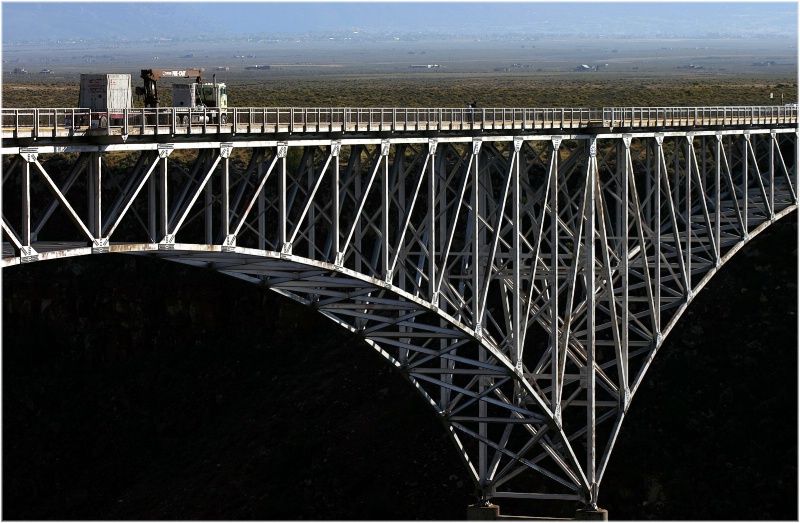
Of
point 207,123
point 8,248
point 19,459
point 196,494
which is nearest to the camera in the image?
point 8,248

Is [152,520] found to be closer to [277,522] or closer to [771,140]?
[277,522]

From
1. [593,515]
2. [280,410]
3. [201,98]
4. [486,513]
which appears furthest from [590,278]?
[280,410]

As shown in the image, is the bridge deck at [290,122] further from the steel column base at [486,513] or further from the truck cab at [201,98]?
the steel column base at [486,513]

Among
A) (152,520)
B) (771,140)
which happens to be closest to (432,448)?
(152,520)

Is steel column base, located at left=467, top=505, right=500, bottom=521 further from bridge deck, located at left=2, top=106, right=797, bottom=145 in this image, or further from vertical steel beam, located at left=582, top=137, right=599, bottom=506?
bridge deck, located at left=2, top=106, right=797, bottom=145

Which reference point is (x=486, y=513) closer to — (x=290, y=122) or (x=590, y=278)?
(x=590, y=278)

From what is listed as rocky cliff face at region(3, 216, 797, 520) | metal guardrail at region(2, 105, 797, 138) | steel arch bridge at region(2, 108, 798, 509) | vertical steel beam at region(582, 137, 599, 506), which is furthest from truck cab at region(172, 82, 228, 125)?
rocky cliff face at region(3, 216, 797, 520)
